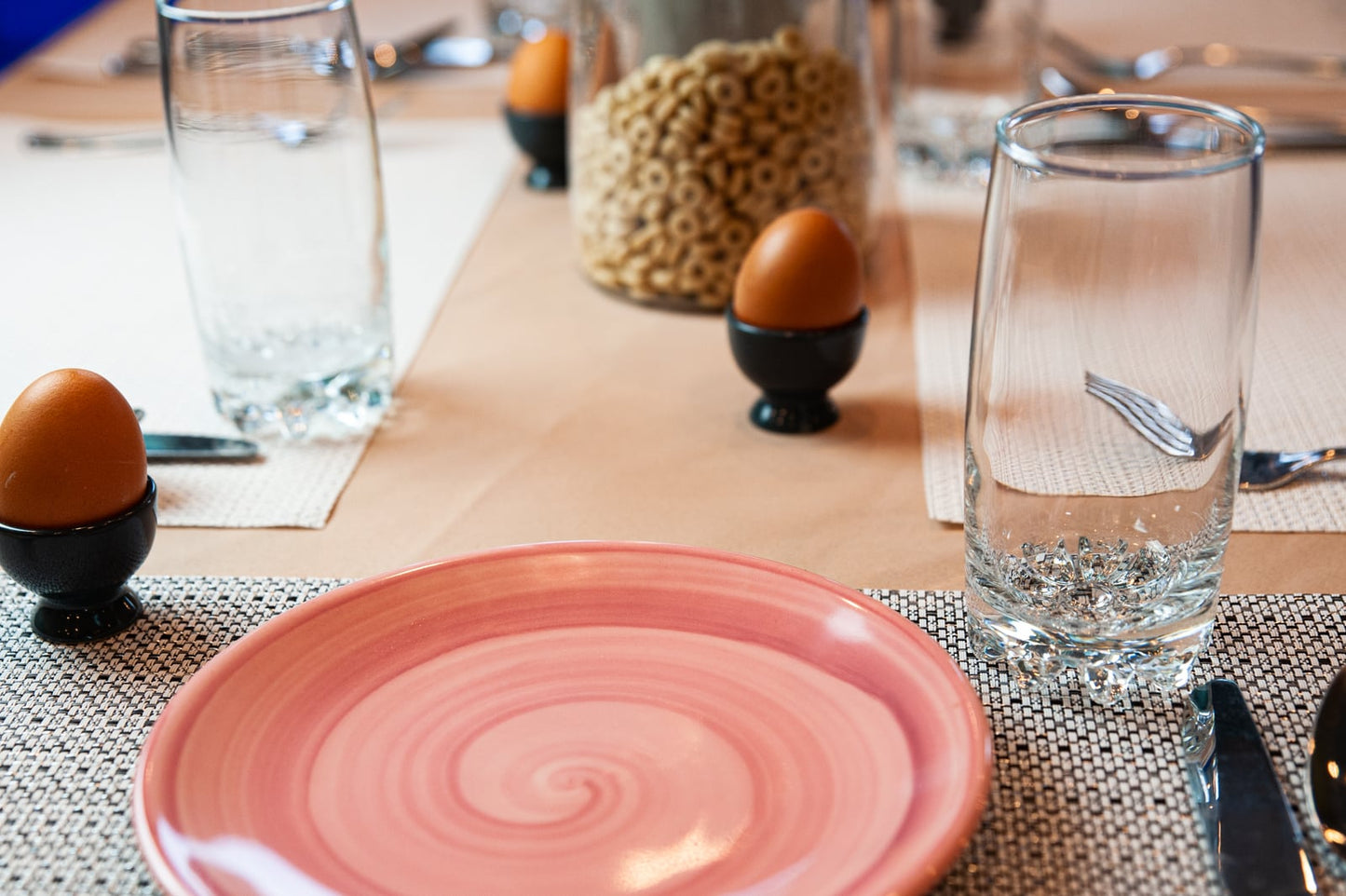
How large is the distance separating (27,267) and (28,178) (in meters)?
0.22

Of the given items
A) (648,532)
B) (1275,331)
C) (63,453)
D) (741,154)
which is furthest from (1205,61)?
(63,453)

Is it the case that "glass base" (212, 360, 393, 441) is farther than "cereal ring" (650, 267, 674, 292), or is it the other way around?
"cereal ring" (650, 267, 674, 292)

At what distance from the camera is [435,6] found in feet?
5.84

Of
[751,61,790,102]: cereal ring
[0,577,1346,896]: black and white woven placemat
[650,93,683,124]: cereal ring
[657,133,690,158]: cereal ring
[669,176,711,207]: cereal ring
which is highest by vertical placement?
[751,61,790,102]: cereal ring

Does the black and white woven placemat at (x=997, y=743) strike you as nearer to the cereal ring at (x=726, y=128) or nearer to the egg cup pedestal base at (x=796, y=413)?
→ the egg cup pedestal base at (x=796, y=413)

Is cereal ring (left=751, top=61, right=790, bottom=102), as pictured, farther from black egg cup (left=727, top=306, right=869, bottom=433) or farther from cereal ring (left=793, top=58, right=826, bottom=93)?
black egg cup (left=727, top=306, right=869, bottom=433)

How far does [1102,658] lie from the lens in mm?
515

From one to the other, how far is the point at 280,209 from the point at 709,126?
0.96 feet

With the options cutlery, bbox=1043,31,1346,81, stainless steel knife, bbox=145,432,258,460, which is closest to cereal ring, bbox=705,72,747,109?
stainless steel knife, bbox=145,432,258,460

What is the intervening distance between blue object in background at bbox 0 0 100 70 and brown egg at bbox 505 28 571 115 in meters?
1.24

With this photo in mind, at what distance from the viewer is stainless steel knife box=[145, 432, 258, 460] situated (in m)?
0.76

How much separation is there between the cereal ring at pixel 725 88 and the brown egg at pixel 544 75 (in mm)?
306

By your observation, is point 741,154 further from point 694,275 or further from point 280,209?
point 280,209

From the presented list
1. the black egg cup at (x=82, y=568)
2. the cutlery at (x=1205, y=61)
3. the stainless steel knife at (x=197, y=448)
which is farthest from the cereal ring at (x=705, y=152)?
the cutlery at (x=1205, y=61)
